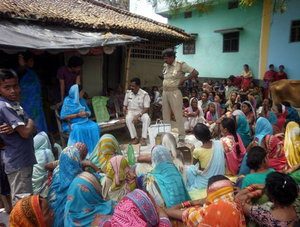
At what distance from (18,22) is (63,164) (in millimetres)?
4610

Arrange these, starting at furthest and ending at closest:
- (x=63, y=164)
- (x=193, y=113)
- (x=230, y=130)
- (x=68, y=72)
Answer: (x=193, y=113), (x=68, y=72), (x=230, y=130), (x=63, y=164)

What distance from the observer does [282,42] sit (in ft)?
41.1

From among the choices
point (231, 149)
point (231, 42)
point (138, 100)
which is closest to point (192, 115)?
point (138, 100)

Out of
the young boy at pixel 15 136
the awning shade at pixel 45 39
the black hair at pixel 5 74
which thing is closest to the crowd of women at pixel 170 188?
the young boy at pixel 15 136

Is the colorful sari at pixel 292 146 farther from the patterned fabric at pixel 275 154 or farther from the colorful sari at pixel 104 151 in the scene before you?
the colorful sari at pixel 104 151

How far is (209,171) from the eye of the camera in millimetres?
3666

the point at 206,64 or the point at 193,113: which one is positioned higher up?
the point at 206,64

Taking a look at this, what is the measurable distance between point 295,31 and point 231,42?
3341mm

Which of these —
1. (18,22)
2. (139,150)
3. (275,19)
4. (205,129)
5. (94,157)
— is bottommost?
(139,150)

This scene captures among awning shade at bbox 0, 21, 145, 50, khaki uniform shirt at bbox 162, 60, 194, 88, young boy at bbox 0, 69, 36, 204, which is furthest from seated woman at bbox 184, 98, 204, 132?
young boy at bbox 0, 69, 36, 204

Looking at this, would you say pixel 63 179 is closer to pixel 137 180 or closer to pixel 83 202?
pixel 83 202

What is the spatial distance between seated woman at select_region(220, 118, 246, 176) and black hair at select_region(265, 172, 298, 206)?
168 cm

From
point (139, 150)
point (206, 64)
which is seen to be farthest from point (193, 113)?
point (206, 64)

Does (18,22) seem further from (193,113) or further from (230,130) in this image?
(230,130)
